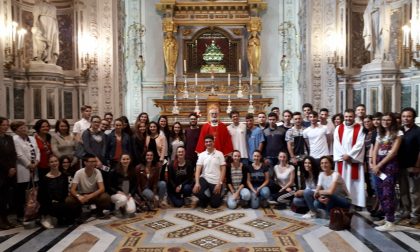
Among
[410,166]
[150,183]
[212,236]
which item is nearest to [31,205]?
[150,183]

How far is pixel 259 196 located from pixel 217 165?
860 mm

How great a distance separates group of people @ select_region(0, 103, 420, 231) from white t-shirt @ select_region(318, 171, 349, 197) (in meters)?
0.01

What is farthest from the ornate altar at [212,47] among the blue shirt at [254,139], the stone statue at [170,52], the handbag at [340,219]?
the handbag at [340,219]

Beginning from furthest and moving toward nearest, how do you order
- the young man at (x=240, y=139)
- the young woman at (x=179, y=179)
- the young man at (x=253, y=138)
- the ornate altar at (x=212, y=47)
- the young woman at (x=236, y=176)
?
the ornate altar at (x=212, y=47), the young man at (x=240, y=139), the young man at (x=253, y=138), the young woman at (x=179, y=179), the young woman at (x=236, y=176)

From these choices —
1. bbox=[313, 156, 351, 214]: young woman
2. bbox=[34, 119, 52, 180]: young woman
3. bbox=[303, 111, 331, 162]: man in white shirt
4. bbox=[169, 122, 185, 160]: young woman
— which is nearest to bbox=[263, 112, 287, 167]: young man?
bbox=[303, 111, 331, 162]: man in white shirt

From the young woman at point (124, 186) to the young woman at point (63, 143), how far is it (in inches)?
31.8

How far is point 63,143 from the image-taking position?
5934mm

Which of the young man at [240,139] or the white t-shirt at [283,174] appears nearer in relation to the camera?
the white t-shirt at [283,174]

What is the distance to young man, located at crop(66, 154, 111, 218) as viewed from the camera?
5.33m

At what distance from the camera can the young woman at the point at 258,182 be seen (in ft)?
20.0

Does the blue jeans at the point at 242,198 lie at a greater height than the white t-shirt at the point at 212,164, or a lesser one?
lesser

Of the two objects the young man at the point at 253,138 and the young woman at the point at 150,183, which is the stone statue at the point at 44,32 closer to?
the young woman at the point at 150,183

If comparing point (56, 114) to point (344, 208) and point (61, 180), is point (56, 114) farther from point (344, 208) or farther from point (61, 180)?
point (344, 208)

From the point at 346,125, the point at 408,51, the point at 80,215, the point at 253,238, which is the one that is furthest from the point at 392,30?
the point at 80,215
